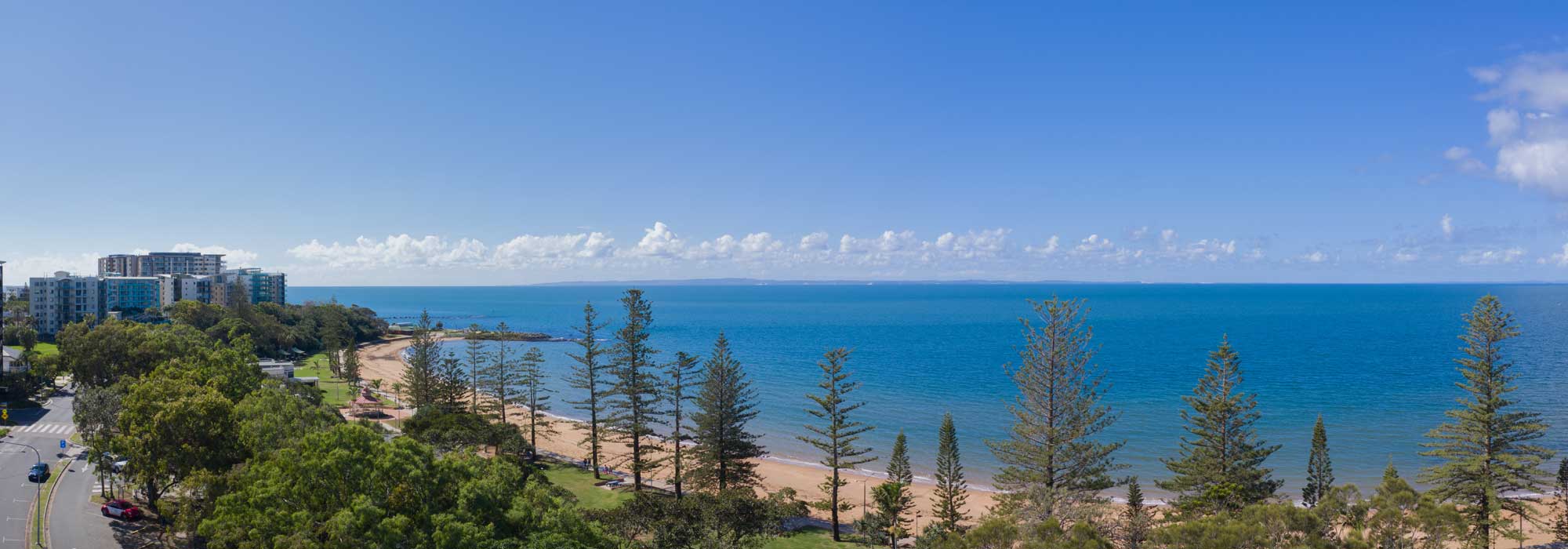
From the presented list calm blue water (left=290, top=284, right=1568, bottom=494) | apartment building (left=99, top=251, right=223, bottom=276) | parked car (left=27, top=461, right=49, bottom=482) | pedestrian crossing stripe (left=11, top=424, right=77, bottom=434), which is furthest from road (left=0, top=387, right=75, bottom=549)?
apartment building (left=99, top=251, right=223, bottom=276)

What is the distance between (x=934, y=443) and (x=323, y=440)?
32580 mm

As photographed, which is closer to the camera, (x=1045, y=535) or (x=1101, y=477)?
(x=1045, y=535)

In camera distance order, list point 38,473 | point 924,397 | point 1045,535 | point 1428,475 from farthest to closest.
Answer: point 924,397 < point 38,473 < point 1428,475 < point 1045,535

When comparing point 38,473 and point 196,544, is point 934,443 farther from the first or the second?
point 38,473

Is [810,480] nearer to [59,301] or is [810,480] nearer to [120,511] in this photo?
[120,511]

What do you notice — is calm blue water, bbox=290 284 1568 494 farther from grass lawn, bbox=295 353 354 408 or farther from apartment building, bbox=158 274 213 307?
apartment building, bbox=158 274 213 307

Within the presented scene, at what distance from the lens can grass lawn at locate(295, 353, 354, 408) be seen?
2013 inches

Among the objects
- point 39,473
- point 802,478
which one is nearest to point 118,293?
point 39,473

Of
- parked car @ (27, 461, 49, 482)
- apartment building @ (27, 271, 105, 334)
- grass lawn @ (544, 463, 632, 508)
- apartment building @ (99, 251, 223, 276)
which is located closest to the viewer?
parked car @ (27, 461, 49, 482)

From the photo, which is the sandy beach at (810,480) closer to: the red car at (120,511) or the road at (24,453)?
the red car at (120,511)

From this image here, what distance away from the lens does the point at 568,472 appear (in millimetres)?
33312

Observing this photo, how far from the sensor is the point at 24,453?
30250 mm

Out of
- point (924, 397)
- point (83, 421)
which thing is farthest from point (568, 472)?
point (924, 397)

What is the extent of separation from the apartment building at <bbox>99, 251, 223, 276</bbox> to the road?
3684 inches
